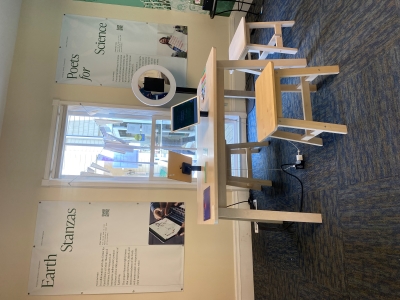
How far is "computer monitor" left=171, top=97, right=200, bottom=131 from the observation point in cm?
193

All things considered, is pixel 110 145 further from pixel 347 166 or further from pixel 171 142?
pixel 347 166

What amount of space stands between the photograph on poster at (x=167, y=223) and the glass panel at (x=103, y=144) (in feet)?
1.26

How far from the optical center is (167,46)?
2902 millimetres

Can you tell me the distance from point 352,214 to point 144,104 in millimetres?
1924

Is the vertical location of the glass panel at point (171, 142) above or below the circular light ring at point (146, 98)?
below

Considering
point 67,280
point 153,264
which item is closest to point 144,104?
point 153,264

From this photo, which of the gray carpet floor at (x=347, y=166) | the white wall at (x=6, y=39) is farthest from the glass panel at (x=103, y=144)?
the gray carpet floor at (x=347, y=166)

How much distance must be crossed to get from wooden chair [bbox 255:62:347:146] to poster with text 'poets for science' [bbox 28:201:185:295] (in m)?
1.30

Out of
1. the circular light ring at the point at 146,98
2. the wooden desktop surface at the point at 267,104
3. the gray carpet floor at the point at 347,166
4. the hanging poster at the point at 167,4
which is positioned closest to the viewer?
the gray carpet floor at the point at 347,166

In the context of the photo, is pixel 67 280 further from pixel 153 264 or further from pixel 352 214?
pixel 352 214

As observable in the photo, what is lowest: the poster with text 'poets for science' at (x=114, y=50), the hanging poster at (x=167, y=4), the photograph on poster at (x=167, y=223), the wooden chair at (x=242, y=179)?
the photograph on poster at (x=167, y=223)

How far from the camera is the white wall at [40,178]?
230 cm

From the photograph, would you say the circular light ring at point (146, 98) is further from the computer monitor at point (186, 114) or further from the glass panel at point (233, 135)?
the glass panel at point (233, 135)

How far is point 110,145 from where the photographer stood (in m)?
2.49
